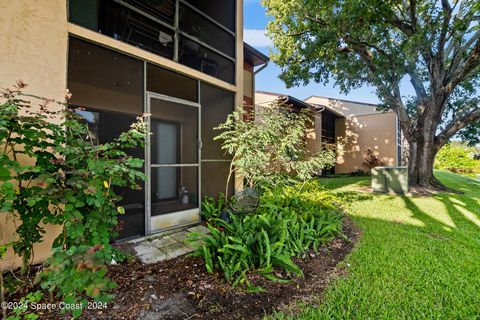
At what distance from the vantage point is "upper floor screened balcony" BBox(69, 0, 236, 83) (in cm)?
306

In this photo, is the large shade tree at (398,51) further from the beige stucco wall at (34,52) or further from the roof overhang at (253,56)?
the beige stucco wall at (34,52)

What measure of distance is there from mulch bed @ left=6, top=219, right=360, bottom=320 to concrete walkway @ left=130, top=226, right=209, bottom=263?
0.16m

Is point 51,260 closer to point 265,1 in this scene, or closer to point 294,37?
point 294,37

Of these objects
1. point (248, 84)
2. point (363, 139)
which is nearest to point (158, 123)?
point (248, 84)

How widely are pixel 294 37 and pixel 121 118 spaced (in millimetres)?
7411

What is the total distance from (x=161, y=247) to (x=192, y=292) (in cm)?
118

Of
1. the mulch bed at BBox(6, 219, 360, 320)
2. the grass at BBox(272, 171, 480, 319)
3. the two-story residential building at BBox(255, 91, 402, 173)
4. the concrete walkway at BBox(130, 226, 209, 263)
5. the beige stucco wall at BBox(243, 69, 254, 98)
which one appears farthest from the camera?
the two-story residential building at BBox(255, 91, 402, 173)

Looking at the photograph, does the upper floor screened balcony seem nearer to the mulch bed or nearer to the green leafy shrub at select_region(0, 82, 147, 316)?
the green leafy shrub at select_region(0, 82, 147, 316)

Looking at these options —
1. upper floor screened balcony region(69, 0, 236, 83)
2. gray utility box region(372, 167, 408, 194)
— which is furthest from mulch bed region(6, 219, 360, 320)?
gray utility box region(372, 167, 408, 194)

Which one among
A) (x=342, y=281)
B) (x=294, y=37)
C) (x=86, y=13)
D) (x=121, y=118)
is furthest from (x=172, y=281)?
(x=294, y=37)

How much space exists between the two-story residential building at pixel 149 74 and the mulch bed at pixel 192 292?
1.06 meters

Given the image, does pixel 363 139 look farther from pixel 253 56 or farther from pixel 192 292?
pixel 192 292

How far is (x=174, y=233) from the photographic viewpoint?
3.64 m

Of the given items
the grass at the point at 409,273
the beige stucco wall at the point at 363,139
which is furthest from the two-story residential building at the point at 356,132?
the grass at the point at 409,273
